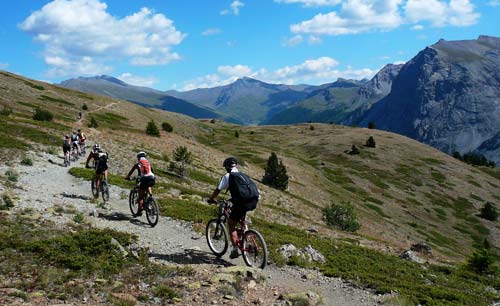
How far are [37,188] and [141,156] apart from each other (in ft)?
34.3

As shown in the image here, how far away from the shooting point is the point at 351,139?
131 metres

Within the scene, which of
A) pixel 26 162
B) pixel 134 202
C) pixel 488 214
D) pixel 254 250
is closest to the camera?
pixel 254 250

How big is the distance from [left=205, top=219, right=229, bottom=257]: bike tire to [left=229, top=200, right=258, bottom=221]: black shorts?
1235 millimetres

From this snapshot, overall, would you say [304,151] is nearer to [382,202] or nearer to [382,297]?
[382,202]

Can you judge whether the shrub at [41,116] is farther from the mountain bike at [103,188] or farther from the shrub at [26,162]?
the mountain bike at [103,188]

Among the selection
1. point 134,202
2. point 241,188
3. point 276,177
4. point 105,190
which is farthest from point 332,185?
point 241,188

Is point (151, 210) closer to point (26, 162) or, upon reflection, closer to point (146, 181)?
point (146, 181)

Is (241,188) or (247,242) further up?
(241,188)

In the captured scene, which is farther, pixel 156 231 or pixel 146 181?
pixel 146 181

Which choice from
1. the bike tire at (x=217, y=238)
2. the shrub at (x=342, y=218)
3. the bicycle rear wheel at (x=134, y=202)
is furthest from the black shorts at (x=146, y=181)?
the shrub at (x=342, y=218)

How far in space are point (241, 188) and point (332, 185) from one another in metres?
65.7

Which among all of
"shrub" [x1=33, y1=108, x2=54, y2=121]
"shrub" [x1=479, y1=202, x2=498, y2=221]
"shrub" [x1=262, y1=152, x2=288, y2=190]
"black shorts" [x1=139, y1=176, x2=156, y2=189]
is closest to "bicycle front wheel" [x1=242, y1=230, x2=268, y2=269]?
"black shorts" [x1=139, y1=176, x2=156, y2=189]

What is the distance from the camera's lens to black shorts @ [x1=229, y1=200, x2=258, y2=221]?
12.7 m

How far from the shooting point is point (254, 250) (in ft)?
43.3
